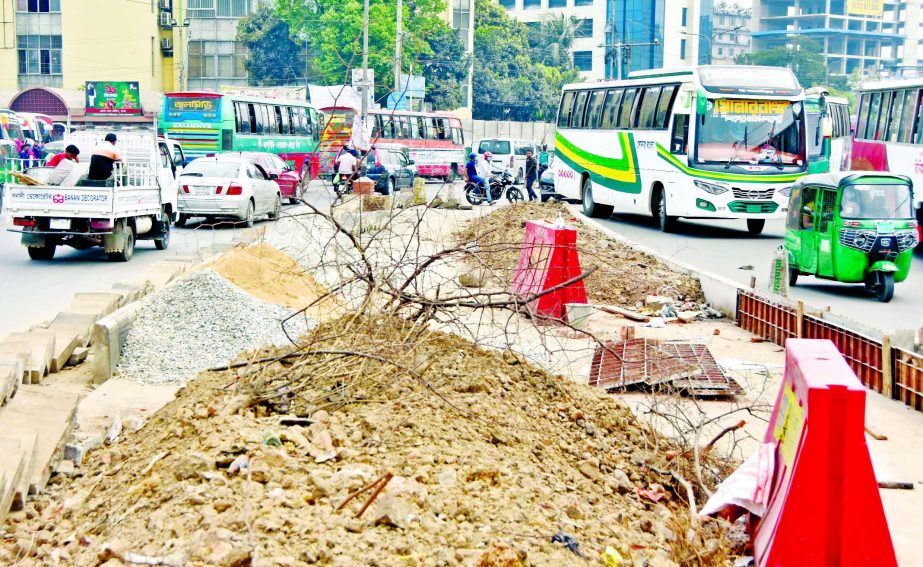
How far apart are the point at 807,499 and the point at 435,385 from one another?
2.35 meters

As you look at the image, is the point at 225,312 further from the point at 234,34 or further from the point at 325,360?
the point at 234,34

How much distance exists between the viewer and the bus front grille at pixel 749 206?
22.9 meters

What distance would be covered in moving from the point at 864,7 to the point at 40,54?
110202 mm

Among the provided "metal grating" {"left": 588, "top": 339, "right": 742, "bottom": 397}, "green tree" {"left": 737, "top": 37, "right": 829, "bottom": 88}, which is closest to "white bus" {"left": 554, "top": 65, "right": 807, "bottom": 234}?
"metal grating" {"left": 588, "top": 339, "right": 742, "bottom": 397}

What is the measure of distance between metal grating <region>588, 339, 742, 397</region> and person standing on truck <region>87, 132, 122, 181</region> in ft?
32.9

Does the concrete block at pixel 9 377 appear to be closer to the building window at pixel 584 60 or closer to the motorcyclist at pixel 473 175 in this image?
the motorcyclist at pixel 473 175

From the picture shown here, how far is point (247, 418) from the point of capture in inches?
221

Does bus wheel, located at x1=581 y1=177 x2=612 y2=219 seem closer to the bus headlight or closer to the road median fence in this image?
the bus headlight

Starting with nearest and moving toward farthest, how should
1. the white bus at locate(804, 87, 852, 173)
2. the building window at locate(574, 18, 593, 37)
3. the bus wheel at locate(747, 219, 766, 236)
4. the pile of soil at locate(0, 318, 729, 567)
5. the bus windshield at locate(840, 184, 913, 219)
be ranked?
the pile of soil at locate(0, 318, 729, 567) < the bus windshield at locate(840, 184, 913, 219) < the bus wheel at locate(747, 219, 766, 236) < the white bus at locate(804, 87, 852, 173) < the building window at locate(574, 18, 593, 37)

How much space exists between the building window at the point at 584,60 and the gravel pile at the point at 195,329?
329ft

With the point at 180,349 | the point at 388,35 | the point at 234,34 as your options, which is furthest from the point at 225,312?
the point at 234,34

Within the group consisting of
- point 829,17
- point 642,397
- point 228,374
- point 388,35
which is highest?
point 829,17

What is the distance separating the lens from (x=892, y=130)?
78.4 ft

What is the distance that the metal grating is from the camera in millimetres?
8484
